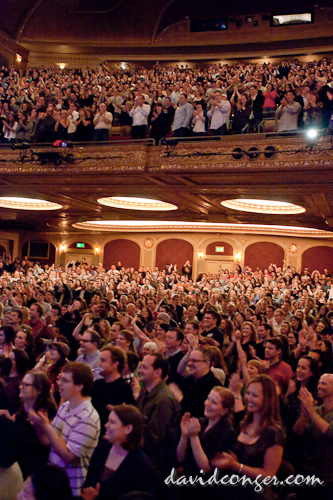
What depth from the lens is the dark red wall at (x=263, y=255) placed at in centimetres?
2014

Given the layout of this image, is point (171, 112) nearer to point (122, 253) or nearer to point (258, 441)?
point (258, 441)

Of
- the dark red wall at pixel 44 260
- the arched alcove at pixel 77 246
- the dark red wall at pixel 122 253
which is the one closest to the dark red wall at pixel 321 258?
the dark red wall at pixel 122 253

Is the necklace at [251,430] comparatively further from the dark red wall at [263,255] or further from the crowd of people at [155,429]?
the dark red wall at [263,255]

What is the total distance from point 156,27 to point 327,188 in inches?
580

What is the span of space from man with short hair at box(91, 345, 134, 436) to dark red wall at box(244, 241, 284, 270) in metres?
17.4

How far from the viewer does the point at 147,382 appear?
10.4 feet

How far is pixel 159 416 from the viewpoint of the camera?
2926 millimetres

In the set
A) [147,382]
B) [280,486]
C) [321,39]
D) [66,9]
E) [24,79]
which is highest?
[66,9]

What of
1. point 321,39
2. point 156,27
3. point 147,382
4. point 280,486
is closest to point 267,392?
point 280,486

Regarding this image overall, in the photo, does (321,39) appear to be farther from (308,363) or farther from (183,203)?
(308,363)

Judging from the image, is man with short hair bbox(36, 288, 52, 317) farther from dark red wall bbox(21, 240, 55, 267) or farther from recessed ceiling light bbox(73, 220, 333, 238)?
dark red wall bbox(21, 240, 55, 267)

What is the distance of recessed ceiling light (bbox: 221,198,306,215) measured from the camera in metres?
13.7

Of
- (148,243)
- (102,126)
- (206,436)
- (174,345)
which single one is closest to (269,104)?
(102,126)

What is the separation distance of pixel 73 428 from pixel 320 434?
1.52 metres
